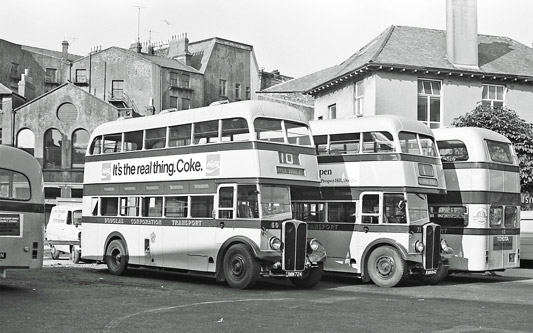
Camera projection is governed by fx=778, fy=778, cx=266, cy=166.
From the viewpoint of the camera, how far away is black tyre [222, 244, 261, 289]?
56.6ft

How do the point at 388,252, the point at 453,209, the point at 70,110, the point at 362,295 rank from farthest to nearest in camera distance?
the point at 70,110 < the point at 453,209 < the point at 388,252 < the point at 362,295

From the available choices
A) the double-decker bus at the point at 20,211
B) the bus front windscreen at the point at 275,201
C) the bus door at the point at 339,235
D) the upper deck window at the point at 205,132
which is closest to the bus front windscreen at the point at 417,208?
the bus door at the point at 339,235

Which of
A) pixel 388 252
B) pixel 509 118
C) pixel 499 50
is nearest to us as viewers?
pixel 388 252

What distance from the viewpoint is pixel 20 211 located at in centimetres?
1616

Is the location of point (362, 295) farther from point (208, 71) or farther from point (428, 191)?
point (208, 71)

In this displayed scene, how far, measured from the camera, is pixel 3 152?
16109 mm

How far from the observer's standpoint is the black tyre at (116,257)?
21.4 meters

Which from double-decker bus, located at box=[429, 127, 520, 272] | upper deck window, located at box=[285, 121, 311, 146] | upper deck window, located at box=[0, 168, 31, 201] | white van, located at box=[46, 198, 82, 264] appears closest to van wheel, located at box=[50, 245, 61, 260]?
white van, located at box=[46, 198, 82, 264]

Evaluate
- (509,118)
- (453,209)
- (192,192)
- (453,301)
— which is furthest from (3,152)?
(509,118)

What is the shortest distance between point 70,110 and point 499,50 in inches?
1280

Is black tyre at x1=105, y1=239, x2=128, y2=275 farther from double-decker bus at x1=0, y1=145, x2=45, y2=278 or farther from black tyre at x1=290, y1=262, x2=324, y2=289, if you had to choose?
black tyre at x1=290, y1=262, x2=324, y2=289

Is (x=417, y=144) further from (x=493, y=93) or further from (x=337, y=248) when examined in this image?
(x=493, y=93)

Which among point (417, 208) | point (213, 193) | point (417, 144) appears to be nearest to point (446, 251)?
point (417, 208)

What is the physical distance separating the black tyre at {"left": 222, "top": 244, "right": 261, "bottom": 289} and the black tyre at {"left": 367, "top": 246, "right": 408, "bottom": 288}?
3.62 m
